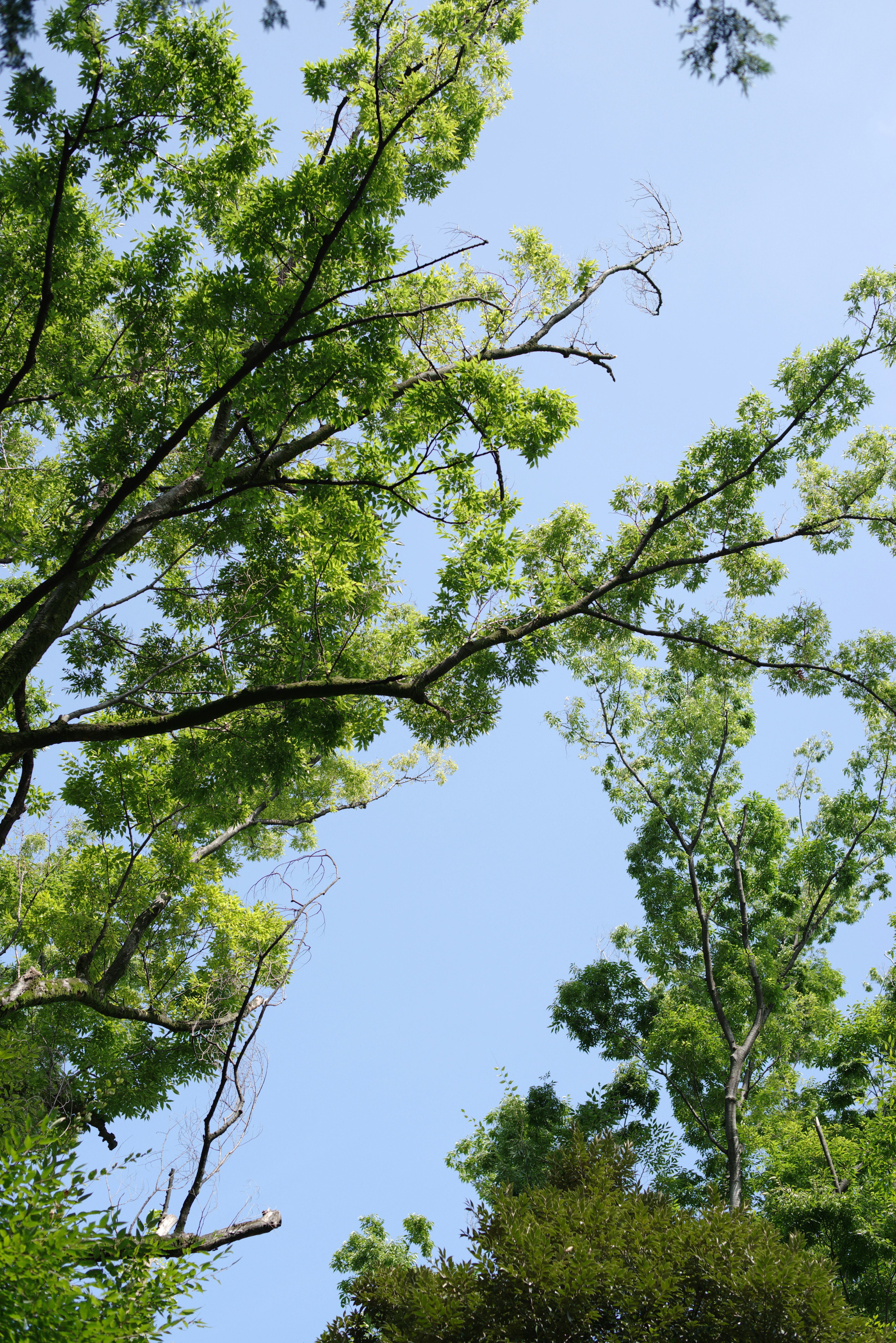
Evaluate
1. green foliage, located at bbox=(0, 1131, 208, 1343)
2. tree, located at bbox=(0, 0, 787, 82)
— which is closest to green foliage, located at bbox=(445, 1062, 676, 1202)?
green foliage, located at bbox=(0, 1131, 208, 1343)

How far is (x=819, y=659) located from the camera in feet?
40.7

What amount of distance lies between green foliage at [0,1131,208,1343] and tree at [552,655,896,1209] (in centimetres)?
1132

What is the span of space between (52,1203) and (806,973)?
16.1 metres

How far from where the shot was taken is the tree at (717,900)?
15.6m

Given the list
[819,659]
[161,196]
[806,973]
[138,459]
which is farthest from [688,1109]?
[161,196]

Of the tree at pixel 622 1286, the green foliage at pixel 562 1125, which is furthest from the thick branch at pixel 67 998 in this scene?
the green foliage at pixel 562 1125

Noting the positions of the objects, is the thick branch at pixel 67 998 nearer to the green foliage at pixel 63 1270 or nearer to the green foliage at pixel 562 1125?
the green foliage at pixel 63 1270

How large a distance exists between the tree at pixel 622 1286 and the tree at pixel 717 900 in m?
7.41

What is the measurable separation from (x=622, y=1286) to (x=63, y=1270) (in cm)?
452

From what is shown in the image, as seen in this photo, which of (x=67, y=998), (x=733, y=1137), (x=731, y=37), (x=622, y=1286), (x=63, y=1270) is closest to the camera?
(x=731, y=37)

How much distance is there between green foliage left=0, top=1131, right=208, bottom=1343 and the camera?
460cm

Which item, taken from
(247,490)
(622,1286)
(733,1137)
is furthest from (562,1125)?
(247,490)

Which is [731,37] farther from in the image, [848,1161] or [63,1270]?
[848,1161]

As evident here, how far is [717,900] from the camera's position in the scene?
1764 cm
